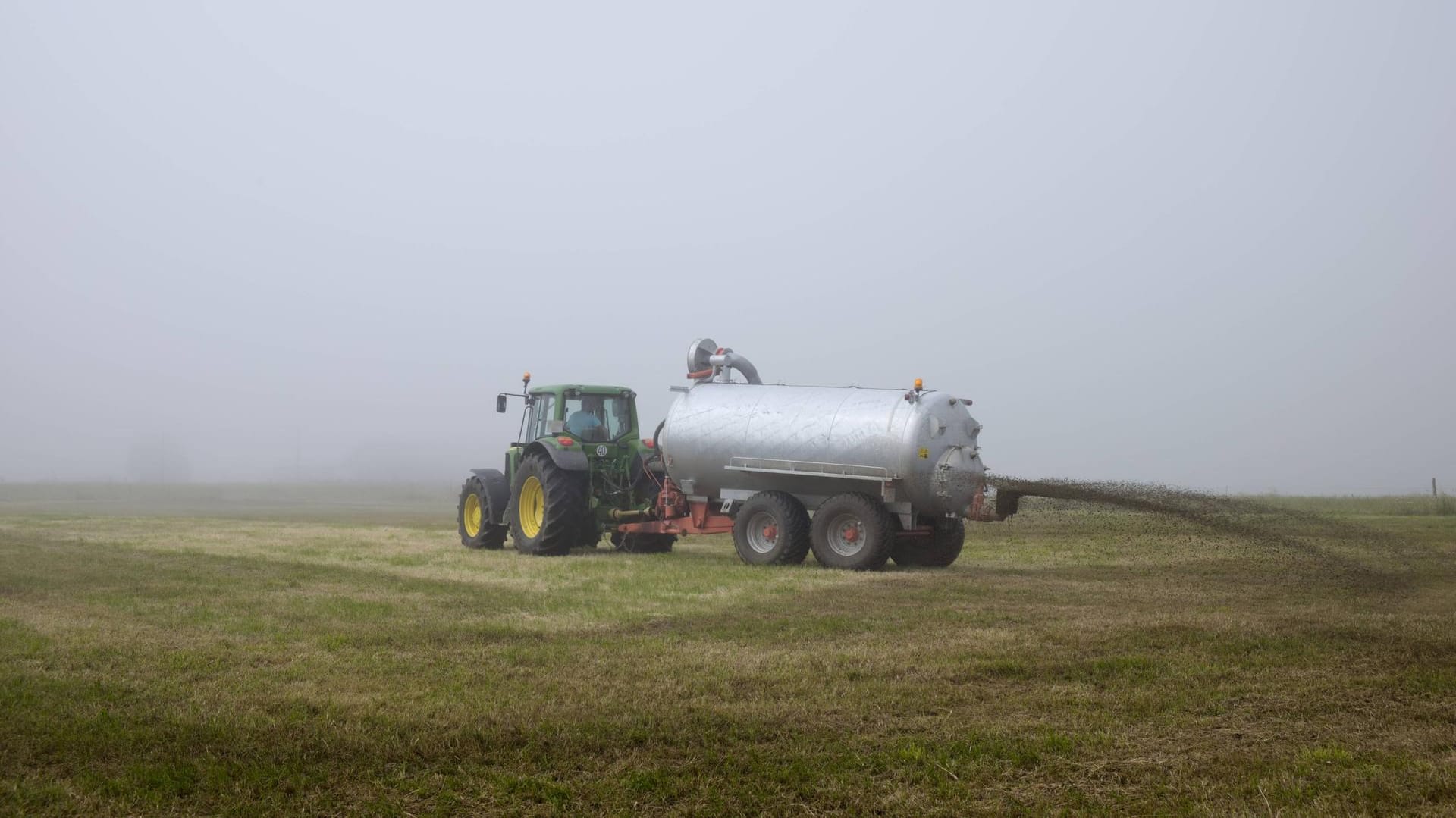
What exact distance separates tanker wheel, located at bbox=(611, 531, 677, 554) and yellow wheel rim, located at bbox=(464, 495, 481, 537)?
2.55m

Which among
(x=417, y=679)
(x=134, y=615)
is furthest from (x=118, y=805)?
(x=134, y=615)

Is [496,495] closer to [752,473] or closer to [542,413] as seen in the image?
[542,413]

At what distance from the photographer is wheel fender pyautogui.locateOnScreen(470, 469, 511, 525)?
20.0 meters

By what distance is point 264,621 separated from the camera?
10.3 m

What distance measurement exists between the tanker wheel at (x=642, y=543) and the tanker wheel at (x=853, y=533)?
12.0 feet

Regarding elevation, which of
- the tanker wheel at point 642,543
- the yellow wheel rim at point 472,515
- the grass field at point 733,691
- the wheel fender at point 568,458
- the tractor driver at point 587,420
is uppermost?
the tractor driver at point 587,420

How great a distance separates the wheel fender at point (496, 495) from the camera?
20000mm

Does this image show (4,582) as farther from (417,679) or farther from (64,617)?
(417,679)

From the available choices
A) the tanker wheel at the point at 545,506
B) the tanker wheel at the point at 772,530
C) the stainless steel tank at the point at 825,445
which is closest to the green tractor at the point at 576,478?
the tanker wheel at the point at 545,506

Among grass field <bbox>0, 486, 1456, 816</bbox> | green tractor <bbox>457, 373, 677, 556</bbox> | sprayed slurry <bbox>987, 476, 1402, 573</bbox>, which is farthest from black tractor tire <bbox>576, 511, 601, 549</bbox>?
sprayed slurry <bbox>987, 476, 1402, 573</bbox>

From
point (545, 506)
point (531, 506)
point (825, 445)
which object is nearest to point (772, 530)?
point (825, 445)

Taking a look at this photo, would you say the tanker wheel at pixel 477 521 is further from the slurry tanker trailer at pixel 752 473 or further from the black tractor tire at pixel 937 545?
the black tractor tire at pixel 937 545

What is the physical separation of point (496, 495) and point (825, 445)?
6.45 meters

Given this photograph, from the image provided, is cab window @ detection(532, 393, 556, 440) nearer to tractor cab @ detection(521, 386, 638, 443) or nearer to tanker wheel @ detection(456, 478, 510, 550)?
tractor cab @ detection(521, 386, 638, 443)
